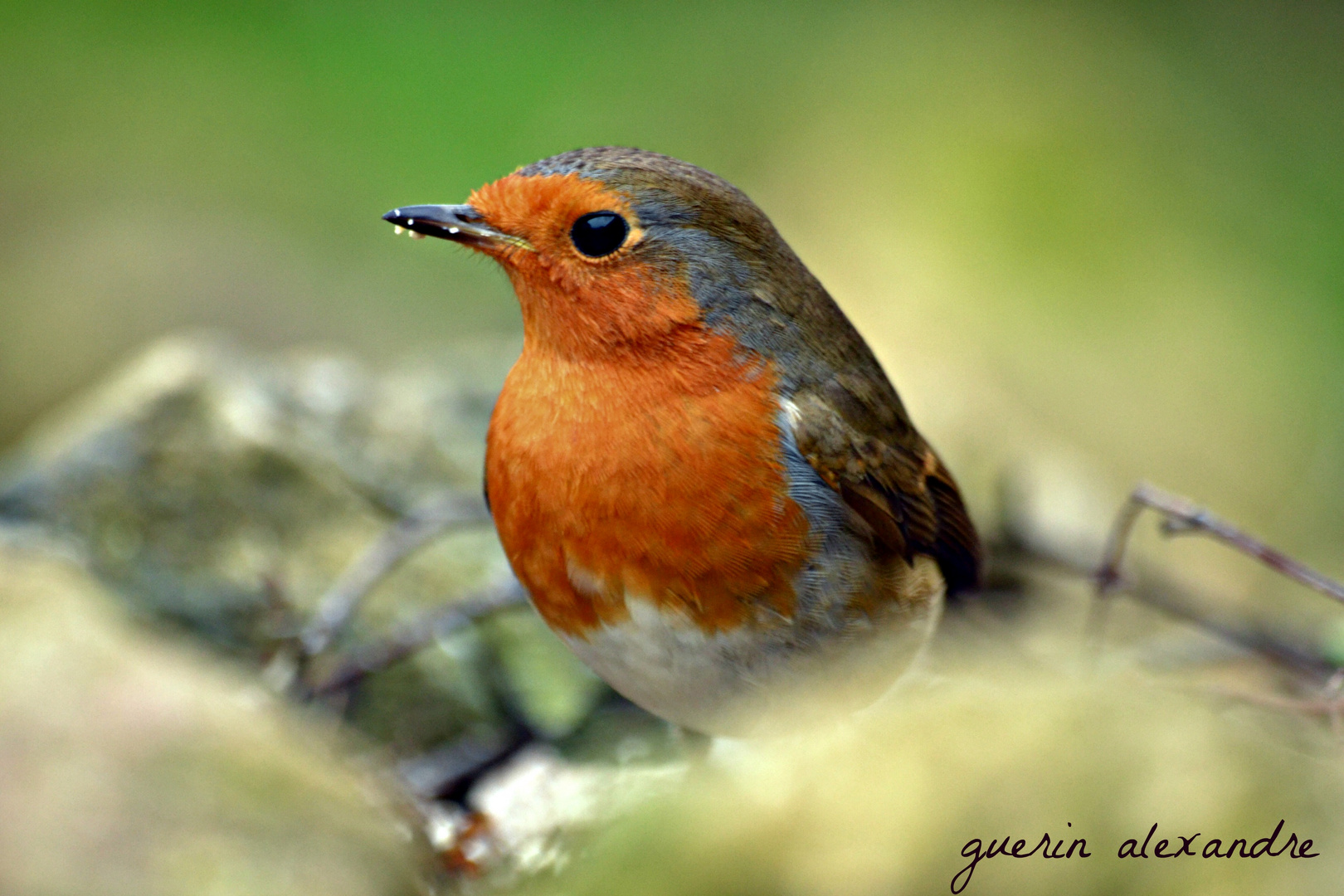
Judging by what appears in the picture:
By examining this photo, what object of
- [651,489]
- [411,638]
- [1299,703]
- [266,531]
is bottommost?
[1299,703]

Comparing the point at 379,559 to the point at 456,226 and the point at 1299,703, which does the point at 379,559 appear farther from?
the point at 1299,703

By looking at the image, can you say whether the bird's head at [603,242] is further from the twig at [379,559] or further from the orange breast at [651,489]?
the twig at [379,559]

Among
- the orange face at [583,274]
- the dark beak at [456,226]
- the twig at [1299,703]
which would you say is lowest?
the twig at [1299,703]

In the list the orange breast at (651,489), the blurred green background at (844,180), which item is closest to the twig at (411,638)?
the orange breast at (651,489)

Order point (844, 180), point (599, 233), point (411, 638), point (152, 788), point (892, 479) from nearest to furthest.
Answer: point (152, 788), point (599, 233), point (892, 479), point (411, 638), point (844, 180)

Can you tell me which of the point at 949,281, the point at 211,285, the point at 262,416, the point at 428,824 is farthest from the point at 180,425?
the point at 949,281

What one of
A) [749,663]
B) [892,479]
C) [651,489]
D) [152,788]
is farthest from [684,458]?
[152,788]
